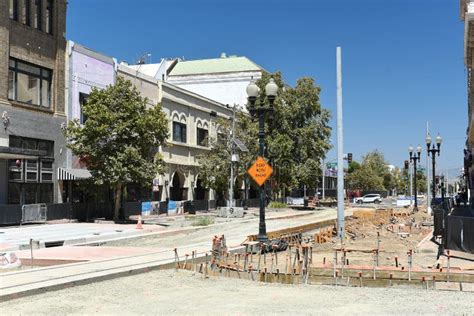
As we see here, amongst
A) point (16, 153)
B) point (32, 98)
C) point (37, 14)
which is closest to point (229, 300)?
point (16, 153)

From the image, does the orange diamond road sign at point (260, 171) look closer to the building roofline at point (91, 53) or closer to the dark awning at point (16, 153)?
the dark awning at point (16, 153)

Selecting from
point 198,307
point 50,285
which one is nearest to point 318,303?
point 198,307

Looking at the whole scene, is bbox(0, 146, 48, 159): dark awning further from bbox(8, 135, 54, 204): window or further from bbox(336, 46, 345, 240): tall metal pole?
bbox(336, 46, 345, 240): tall metal pole

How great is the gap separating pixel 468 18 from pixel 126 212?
25.3 m

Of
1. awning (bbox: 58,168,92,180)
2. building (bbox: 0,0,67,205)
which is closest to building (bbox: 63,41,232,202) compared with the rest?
awning (bbox: 58,168,92,180)

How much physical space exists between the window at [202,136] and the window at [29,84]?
22689 millimetres

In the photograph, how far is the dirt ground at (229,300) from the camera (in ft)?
31.4

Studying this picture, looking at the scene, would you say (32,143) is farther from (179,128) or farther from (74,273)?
(74,273)

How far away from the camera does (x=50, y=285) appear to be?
1145cm

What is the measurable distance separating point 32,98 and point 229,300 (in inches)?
1061

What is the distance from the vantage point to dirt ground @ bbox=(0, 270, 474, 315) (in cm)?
958

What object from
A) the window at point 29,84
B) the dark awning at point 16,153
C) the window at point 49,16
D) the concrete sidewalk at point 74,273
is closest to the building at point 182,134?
the window at point 49,16

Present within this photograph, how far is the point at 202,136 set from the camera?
5794 centimetres

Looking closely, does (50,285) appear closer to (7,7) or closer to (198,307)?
(198,307)
